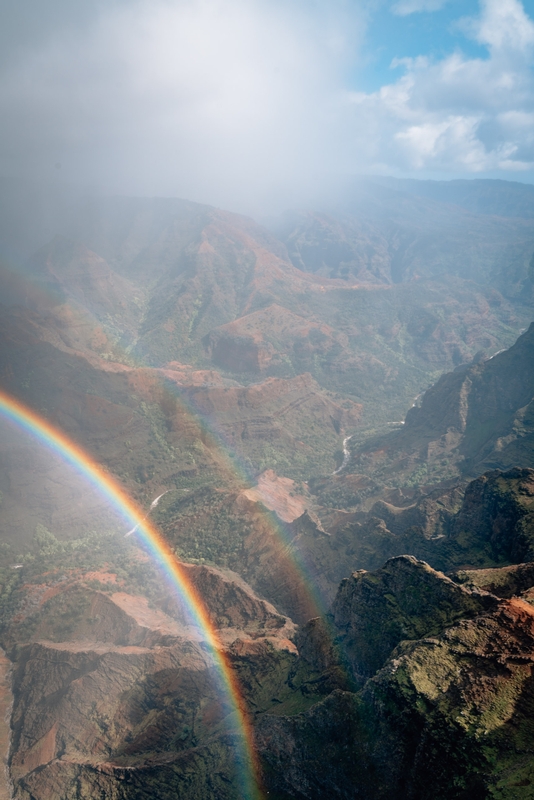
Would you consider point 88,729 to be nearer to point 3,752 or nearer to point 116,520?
point 3,752

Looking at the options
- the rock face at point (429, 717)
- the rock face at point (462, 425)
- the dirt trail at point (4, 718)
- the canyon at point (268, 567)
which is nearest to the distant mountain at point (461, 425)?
the rock face at point (462, 425)

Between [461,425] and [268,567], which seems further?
[461,425]

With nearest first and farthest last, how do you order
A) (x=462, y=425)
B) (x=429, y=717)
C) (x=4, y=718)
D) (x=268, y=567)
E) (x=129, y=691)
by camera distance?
(x=429, y=717), (x=129, y=691), (x=4, y=718), (x=268, y=567), (x=462, y=425)

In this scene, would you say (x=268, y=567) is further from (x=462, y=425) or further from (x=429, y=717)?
(x=462, y=425)

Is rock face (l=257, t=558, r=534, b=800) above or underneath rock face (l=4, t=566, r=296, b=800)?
above

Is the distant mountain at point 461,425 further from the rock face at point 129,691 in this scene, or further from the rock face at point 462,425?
the rock face at point 129,691

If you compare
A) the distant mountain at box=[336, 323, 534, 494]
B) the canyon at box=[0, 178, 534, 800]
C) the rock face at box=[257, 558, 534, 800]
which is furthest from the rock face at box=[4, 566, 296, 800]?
the distant mountain at box=[336, 323, 534, 494]

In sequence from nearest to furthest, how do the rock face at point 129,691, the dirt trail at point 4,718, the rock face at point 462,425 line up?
1. the rock face at point 129,691
2. the dirt trail at point 4,718
3. the rock face at point 462,425

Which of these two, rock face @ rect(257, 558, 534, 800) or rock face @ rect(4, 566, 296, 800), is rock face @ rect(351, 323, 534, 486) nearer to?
rock face @ rect(4, 566, 296, 800)

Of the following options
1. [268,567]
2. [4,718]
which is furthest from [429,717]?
[4,718]
